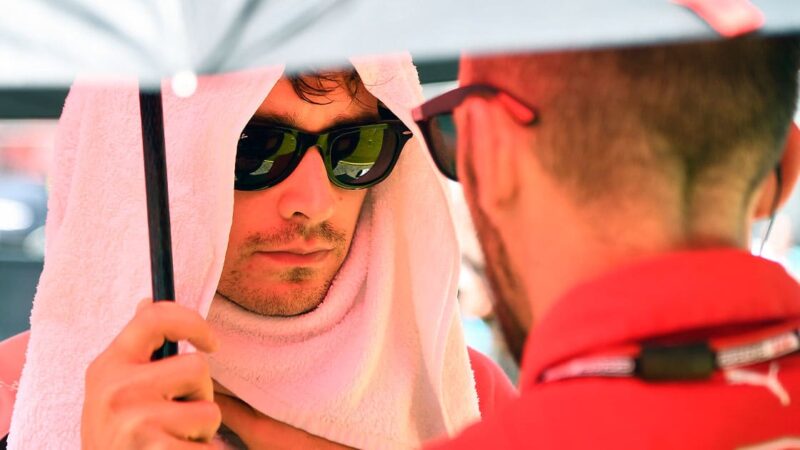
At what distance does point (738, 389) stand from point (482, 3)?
437 mm

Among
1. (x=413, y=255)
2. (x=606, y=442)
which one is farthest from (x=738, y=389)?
(x=413, y=255)

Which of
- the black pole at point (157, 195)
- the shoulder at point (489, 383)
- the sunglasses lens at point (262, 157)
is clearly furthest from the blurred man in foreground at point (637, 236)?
the shoulder at point (489, 383)

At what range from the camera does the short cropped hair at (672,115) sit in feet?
2.85

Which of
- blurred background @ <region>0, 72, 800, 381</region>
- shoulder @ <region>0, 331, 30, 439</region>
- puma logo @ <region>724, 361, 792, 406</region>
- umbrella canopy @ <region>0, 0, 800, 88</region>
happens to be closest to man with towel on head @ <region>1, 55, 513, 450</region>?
blurred background @ <region>0, 72, 800, 381</region>

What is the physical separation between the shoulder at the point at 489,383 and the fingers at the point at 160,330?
94 cm

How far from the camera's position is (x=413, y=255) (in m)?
1.71

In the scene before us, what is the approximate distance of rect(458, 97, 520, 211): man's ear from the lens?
0.94 metres

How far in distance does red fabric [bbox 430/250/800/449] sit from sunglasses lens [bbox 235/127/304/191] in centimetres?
72

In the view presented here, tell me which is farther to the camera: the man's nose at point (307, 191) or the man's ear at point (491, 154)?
the man's nose at point (307, 191)

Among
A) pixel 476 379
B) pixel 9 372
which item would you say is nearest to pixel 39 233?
pixel 9 372

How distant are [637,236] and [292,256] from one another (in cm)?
85

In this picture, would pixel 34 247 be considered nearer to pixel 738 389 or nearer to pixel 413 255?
pixel 413 255

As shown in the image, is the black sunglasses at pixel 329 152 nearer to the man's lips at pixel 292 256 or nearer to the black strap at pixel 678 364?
the man's lips at pixel 292 256

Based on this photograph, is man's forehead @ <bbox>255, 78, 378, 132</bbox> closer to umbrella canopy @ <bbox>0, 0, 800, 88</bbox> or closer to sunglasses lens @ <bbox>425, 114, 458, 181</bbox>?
sunglasses lens @ <bbox>425, 114, 458, 181</bbox>
